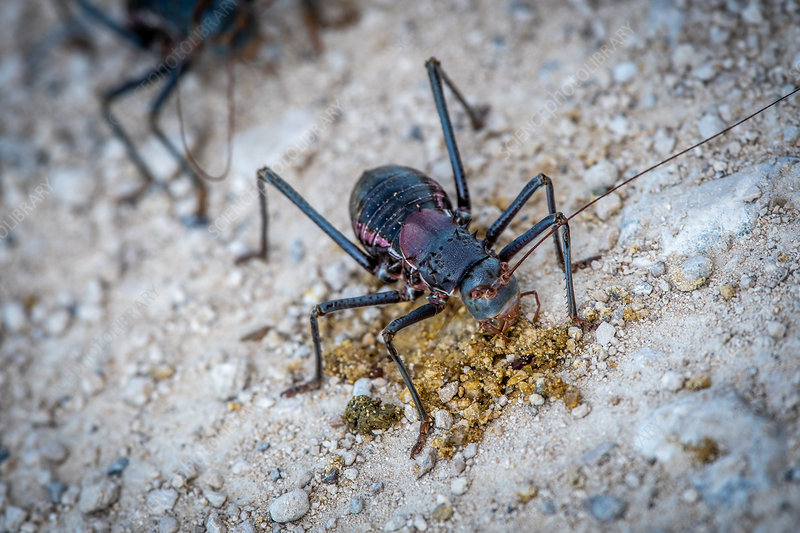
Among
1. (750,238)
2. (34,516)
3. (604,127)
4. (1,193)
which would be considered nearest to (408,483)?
(750,238)

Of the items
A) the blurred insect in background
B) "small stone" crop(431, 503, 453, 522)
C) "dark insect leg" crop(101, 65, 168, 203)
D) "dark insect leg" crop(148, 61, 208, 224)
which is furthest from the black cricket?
"dark insect leg" crop(101, 65, 168, 203)

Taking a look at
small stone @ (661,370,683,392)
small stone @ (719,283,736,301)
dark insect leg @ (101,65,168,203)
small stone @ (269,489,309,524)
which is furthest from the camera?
dark insect leg @ (101,65,168,203)

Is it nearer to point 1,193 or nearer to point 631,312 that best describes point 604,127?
point 631,312

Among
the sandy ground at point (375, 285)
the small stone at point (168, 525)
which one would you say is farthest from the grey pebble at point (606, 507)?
the small stone at point (168, 525)

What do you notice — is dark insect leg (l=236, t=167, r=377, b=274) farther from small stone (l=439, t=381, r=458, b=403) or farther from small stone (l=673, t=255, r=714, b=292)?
small stone (l=673, t=255, r=714, b=292)

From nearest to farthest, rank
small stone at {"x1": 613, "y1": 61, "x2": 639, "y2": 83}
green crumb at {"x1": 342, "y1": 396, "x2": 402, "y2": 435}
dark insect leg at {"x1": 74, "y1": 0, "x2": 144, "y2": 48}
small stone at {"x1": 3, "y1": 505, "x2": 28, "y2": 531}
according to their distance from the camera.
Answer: green crumb at {"x1": 342, "y1": 396, "x2": 402, "y2": 435} < small stone at {"x1": 3, "y1": 505, "x2": 28, "y2": 531} < small stone at {"x1": 613, "y1": 61, "x2": 639, "y2": 83} < dark insect leg at {"x1": 74, "y1": 0, "x2": 144, "y2": 48}

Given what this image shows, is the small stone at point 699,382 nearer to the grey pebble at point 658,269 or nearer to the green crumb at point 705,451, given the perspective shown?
the green crumb at point 705,451

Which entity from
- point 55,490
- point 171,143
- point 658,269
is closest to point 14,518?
point 55,490
